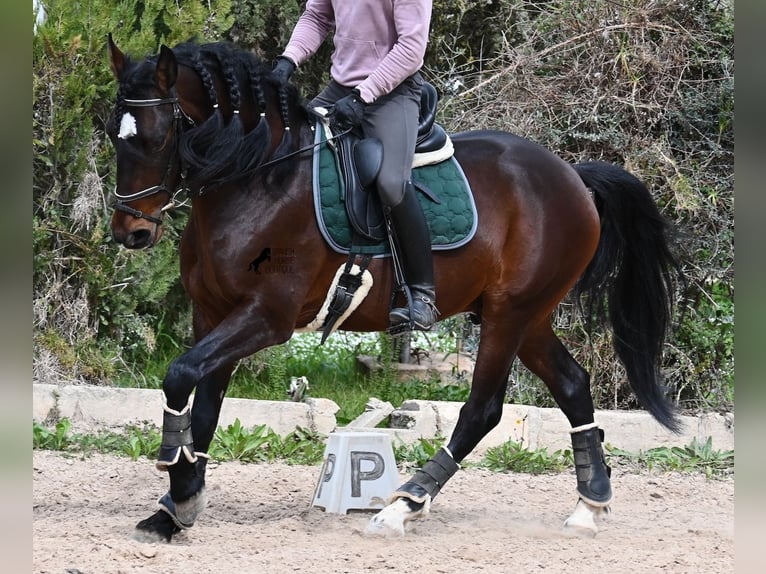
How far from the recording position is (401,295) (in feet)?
15.6

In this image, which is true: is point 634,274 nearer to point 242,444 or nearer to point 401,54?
point 401,54

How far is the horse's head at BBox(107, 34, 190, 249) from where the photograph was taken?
4.17m

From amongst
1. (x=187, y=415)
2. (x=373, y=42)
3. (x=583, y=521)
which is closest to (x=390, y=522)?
(x=583, y=521)

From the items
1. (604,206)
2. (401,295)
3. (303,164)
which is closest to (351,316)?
(401,295)

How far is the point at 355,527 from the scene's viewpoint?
15.9 ft

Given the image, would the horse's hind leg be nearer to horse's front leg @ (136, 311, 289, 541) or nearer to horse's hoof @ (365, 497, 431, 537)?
horse's hoof @ (365, 497, 431, 537)

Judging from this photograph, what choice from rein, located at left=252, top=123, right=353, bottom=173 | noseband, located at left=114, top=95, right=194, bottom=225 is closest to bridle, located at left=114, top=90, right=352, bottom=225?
noseband, located at left=114, top=95, right=194, bottom=225

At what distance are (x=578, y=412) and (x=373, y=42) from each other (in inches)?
85.4

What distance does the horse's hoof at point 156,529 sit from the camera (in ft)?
14.4

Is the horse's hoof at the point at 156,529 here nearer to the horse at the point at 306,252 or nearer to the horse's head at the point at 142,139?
the horse at the point at 306,252

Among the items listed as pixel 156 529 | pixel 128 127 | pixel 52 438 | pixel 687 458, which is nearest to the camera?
pixel 128 127

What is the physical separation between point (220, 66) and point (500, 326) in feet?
6.10

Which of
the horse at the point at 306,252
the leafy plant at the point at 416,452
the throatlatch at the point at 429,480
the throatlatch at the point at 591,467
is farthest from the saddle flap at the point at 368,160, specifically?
the leafy plant at the point at 416,452
